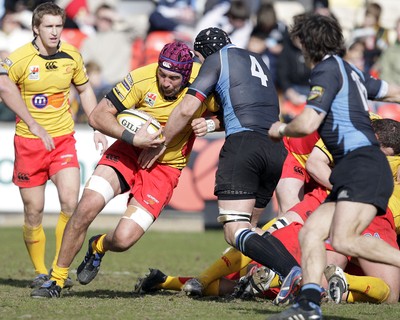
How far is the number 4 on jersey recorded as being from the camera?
8.35m

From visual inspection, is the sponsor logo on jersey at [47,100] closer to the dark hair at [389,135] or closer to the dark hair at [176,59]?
the dark hair at [176,59]

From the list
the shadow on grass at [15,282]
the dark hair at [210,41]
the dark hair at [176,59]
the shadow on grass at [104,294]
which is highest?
the dark hair at [210,41]

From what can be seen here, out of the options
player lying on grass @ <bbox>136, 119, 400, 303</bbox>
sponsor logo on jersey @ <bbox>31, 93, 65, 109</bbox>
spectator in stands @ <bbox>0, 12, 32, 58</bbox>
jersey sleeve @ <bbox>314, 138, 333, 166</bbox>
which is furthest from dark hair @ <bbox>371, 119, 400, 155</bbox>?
spectator in stands @ <bbox>0, 12, 32, 58</bbox>

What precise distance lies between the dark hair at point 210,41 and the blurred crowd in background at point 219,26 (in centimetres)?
772

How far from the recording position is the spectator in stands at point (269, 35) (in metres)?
17.4

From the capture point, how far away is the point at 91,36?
18812mm

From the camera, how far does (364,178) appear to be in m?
6.82

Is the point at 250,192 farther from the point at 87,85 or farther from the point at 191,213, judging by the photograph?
the point at 191,213

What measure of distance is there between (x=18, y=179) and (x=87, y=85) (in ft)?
4.03

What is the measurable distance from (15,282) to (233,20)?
29.9ft

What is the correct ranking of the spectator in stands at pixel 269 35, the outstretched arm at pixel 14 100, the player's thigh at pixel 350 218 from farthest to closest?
the spectator in stands at pixel 269 35 < the outstretched arm at pixel 14 100 < the player's thigh at pixel 350 218

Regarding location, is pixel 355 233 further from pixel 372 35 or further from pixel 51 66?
pixel 372 35

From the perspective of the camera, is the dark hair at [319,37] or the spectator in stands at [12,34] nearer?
the dark hair at [319,37]

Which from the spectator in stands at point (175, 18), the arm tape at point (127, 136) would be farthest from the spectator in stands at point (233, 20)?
the arm tape at point (127, 136)
